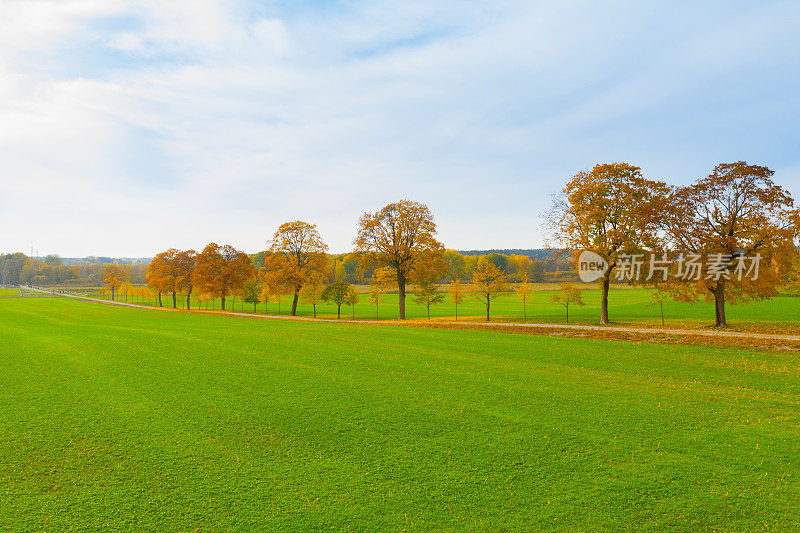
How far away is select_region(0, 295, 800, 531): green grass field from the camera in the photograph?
6.68 meters

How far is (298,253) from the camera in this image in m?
55.4

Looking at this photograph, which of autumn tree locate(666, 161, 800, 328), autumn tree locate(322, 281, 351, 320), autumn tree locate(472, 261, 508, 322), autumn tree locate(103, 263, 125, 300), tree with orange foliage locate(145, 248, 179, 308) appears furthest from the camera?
autumn tree locate(103, 263, 125, 300)

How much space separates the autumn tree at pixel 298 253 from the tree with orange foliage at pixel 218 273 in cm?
1329

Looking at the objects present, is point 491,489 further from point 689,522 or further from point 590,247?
point 590,247

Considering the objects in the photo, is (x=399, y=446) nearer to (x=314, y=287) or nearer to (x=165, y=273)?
(x=314, y=287)

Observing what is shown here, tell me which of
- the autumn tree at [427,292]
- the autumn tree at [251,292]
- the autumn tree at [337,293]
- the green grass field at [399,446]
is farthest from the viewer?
the autumn tree at [251,292]

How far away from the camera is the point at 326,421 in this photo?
10836 millimetres

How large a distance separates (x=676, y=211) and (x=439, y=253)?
22349 mm

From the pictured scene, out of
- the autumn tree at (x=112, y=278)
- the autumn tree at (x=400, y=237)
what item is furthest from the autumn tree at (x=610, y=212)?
the autumn tree at (x=112, y=278)

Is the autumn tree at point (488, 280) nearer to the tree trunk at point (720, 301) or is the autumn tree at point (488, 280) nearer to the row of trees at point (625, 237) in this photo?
the row of trees at point (625, 237)

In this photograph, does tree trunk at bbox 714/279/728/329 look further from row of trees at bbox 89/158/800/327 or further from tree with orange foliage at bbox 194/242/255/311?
tree with orange foliage at bbox 194/242/255/311

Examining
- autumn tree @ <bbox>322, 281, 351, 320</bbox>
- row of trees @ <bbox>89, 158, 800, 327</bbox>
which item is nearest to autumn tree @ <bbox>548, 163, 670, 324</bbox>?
row of trees @ <bbox>89, 158, 800, 327</bbox>

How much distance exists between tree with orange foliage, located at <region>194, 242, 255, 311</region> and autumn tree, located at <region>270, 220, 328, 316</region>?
43.6 feet

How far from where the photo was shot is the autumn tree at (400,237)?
151 ft
